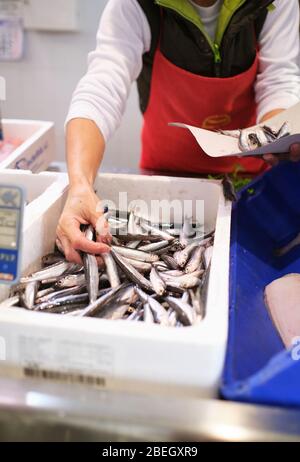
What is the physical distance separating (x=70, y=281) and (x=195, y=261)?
397 millimetres

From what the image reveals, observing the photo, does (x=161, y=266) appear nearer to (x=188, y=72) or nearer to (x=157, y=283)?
(x=157, y=283)

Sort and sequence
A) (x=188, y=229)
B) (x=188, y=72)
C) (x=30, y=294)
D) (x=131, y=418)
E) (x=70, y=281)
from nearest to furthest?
(x=131, y=418) < (x=30, y=294) < (x=70, y=281) < (x=188, y=229) < (x=188, y=72)

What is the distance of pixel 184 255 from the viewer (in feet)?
5.04

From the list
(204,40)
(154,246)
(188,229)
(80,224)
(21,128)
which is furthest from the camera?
(21,128)

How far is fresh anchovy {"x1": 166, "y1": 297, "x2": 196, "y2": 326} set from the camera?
3.70 ft

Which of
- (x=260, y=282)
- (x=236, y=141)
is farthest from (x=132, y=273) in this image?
(x=236, y=141)

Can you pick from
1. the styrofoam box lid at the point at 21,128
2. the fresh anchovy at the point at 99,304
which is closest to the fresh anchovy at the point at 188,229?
the fresh anchovy at the point at 99,304

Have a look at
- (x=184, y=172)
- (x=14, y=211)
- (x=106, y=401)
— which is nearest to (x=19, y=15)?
(x=184, y=172)

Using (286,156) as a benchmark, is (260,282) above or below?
below

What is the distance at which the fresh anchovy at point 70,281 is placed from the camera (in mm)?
1362

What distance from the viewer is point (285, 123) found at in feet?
5.47

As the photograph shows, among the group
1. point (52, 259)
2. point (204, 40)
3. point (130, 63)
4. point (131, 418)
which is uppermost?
point (204, 40)

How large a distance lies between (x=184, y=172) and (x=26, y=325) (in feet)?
4.54
